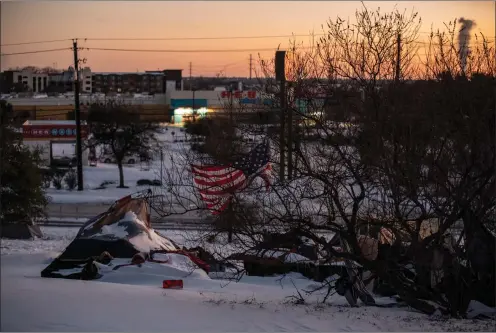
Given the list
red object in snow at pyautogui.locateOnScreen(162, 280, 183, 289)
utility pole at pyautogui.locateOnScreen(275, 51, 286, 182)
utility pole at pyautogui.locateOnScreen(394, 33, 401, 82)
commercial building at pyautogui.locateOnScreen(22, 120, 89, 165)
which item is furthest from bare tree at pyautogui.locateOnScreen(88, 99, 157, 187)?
utility pole at pyautogui.locateOnScreen(394, 33, 401, 82)

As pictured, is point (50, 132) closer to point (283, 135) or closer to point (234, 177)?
point (234, 177)

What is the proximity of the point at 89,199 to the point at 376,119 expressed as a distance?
63.3 feet

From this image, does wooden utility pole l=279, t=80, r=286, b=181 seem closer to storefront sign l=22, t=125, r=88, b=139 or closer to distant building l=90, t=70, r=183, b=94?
storefront sign l=22, t=125, r=88, b=139

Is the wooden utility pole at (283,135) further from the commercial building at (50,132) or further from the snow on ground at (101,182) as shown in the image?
the commercial building at (50,132)

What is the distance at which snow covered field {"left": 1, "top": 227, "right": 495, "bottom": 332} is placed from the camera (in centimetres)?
693

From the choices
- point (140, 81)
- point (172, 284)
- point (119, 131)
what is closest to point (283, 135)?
point (172, 284)

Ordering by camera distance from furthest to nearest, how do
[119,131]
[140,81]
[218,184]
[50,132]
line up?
1. [140,81]
2. [50,132]
3. [119,131]
4. [218,184]

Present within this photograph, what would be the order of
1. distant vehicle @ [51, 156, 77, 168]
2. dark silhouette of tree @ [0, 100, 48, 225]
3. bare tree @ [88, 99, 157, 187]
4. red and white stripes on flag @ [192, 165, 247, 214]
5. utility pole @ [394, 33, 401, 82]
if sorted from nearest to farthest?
utility pole @ [394, 33, 401, 82], red and white stripes on flag @ [192, 165, 247, 214], dark silhouette of tree @ [0, 100, 48, 225], bare tree @ [88, 99, 157, 187], distant vehicle @ [51, 156, 77, 168]

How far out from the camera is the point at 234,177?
31.9 ft

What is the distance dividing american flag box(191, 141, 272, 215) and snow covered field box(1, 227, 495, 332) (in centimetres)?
156

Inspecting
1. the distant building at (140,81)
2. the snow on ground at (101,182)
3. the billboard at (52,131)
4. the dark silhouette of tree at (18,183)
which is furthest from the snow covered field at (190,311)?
the distant building at (140,81)

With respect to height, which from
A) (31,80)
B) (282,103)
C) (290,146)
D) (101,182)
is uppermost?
(31,80)

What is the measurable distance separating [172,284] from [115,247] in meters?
2.58

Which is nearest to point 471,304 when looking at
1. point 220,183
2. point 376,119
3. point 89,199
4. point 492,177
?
point 492,177
